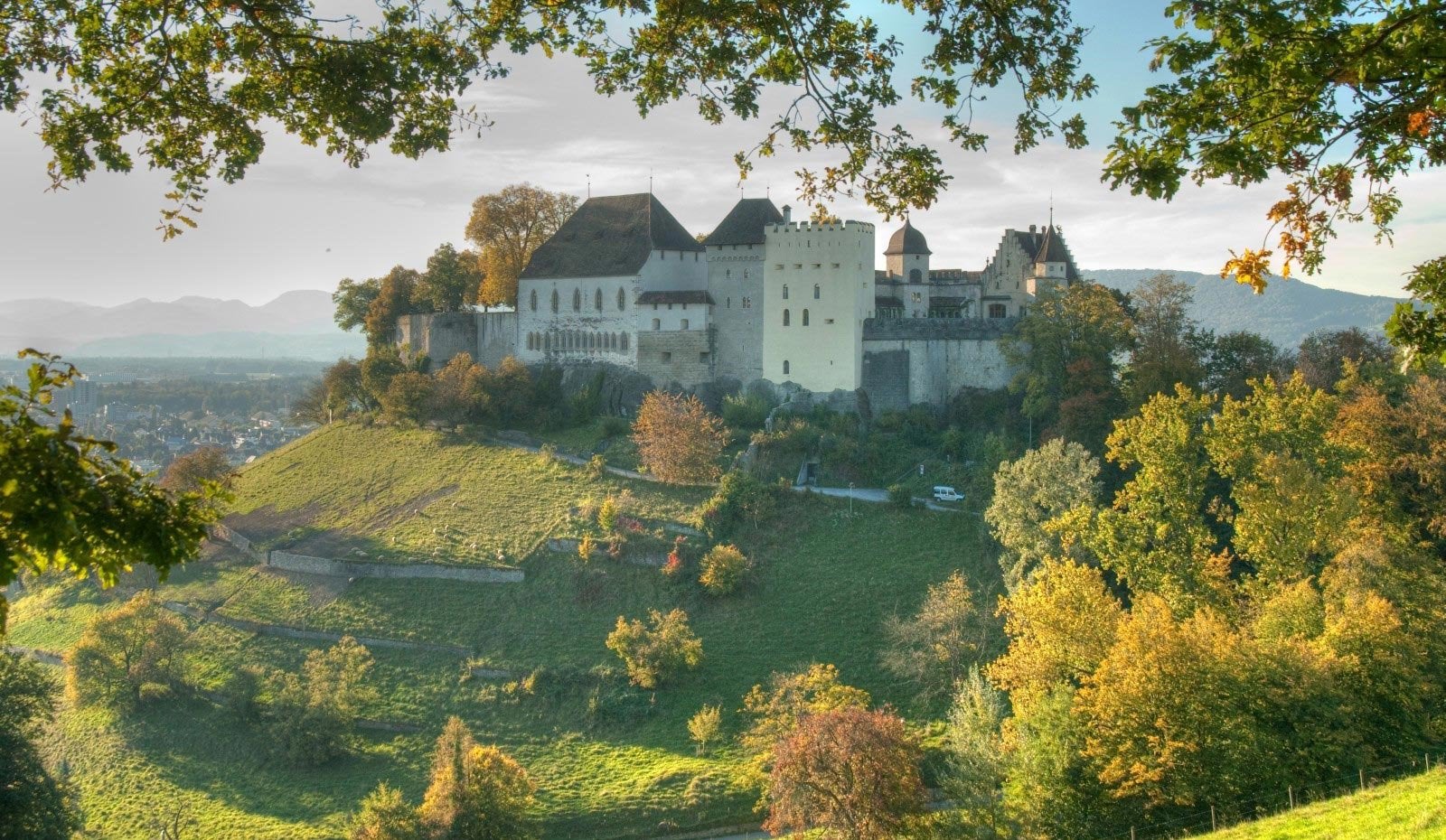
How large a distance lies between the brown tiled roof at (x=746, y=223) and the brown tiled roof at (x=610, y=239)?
2.49m

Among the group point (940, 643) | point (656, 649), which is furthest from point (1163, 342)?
point (656, 649)

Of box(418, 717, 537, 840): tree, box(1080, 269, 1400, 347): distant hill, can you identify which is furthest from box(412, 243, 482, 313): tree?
box(1080, 269, 1400, 347): distant hill

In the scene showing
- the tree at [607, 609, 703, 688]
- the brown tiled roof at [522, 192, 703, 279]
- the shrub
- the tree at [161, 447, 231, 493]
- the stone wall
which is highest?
the brown tiled roof at [522, 192, 703, 279]

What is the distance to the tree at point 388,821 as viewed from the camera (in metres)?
21.0

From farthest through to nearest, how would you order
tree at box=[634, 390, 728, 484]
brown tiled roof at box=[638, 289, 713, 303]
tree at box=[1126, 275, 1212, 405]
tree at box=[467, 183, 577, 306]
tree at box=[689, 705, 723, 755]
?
tree at box=[467, 183, 577, 306] < brown tiled roof at box=[638, 289, 713, 303] < tree at box=[634, 390, 728, 484] < tree at box=[1126, 275, 1212, 405] < tree at box=[689, 705, 723, 755]

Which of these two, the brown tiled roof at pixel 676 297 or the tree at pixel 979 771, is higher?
the brown tiled roof at pixel 676 297

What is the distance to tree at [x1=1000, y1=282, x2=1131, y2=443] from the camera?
3462cm

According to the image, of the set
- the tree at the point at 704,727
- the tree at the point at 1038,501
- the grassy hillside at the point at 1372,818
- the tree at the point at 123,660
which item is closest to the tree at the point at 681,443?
the tree at the point at 1038,501

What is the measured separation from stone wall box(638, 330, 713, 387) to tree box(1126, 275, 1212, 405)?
554 inches

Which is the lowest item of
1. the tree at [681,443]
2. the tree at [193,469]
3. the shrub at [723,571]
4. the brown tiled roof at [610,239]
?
the shrub at [723,571]

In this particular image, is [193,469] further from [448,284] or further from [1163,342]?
[1163,342]

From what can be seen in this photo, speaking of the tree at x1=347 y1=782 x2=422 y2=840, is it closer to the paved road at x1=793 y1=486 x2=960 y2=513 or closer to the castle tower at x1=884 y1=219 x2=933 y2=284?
the paved road at x1=793 y1=486 x2=960 y2=513

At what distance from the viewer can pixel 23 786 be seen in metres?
21.4

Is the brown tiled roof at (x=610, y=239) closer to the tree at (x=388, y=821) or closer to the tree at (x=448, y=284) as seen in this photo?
the tree at (x=448, y=284)
